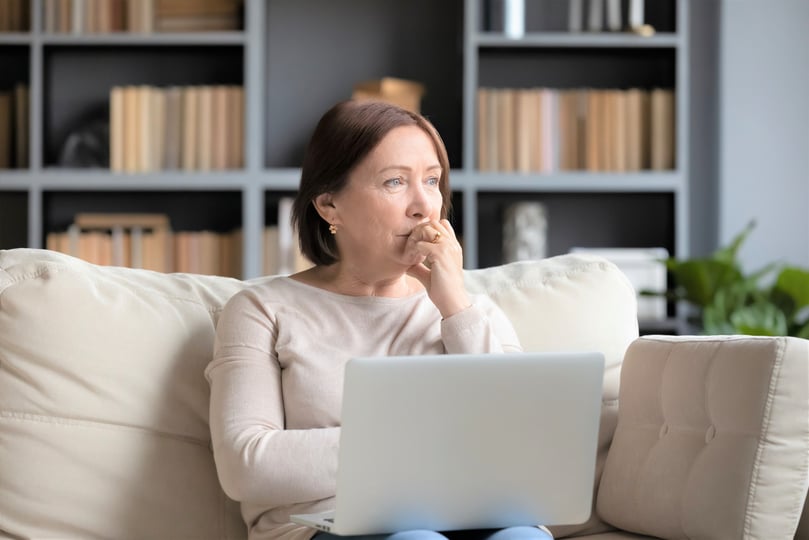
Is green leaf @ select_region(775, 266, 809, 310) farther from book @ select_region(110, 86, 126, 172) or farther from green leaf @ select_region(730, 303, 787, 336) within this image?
book @ select_region(110, 86, 126, 172)

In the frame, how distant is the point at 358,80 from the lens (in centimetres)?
430

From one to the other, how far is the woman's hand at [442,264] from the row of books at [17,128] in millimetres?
2653

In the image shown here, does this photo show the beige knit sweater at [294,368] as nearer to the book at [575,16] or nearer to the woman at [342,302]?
the woman at [342,302]

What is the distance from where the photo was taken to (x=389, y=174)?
1826 millimetres

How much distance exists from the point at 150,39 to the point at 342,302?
8.02ft

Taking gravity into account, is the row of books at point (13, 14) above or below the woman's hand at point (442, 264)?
above

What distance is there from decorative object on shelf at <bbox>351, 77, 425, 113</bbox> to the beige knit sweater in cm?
222

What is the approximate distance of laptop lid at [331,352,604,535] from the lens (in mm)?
1319

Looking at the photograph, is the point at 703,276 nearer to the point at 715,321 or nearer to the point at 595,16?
the point at 715,321

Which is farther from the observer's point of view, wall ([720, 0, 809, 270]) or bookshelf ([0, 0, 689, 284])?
wall ([720, 0, 809, 270])

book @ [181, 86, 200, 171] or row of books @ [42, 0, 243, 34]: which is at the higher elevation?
row of books @ [42, 0, 243, 34]

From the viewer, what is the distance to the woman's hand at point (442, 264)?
1789mm

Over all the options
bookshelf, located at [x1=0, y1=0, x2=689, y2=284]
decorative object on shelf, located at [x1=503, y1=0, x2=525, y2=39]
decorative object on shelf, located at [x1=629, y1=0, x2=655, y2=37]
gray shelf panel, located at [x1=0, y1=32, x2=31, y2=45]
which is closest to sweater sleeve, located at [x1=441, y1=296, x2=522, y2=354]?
bookshelf, located at [x1=0, y1=0, x2=689, y2=284]

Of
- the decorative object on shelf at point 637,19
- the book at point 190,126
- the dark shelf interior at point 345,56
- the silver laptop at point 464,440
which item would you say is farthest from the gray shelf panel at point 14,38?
the silver laptop at point 464,440
